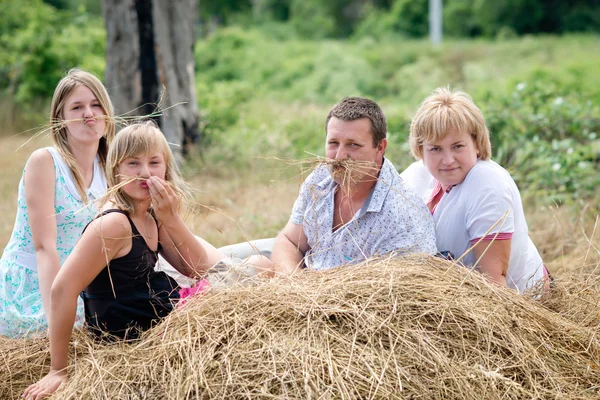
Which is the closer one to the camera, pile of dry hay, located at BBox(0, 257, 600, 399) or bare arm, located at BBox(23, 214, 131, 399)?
pile of dry hay, located at BBox(0, 257, 600, 399)

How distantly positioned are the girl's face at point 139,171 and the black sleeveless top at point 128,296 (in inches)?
3.9

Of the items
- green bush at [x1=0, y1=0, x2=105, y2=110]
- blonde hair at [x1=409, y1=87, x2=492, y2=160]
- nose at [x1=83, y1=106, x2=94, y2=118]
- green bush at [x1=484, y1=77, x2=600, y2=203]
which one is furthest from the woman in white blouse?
green bush at [x1=0, y1=0, x2=105, y2=110]

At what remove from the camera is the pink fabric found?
3.07 m

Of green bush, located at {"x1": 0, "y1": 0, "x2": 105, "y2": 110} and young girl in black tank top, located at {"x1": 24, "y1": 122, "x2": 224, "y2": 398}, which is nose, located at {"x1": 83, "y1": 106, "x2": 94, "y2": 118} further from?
green bush, located at {"x1": 0, "y1": 0, "x2": 105, "y2": 110}

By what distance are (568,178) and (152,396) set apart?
4.47 metres

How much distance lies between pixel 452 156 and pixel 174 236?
1.30 m

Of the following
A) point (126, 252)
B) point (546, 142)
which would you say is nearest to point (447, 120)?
point (126, 252)

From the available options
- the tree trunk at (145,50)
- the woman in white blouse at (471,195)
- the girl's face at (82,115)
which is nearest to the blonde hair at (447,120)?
the woman in white blouse at (471,195)

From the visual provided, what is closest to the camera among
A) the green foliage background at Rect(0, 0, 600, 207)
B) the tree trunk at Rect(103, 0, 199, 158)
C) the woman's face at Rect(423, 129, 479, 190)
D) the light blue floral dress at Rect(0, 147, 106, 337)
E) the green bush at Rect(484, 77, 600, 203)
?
the woman's face at Rect(423, 129, 479, 190)

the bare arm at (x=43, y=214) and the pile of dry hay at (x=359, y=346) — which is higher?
the bare arm at (x=43, y=214)

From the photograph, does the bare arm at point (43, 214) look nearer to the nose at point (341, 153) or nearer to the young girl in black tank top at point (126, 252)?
the young girl in black tank top at point (126, 252)

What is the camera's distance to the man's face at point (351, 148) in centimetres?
328

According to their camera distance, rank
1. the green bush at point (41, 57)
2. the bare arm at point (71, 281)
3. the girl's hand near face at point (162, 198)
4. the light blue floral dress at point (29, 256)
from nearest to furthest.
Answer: the bare arm at point (71, 281)
the girl's hand near face at point (162, 198)
the light blue floral dress at point (29, 256)
the green bush at point (41, 57)

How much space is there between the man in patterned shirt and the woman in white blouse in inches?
5.4
